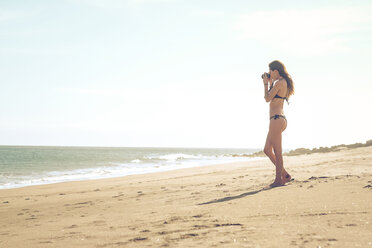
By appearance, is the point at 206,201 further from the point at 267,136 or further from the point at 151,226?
the point at 267,136

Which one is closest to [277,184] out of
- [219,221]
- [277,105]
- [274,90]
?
[277,105]

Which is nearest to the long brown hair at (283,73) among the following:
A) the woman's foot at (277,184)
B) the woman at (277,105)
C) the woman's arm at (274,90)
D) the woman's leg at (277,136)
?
the woman at (277,105)

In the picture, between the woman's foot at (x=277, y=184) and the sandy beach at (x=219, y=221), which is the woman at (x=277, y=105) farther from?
the sandy beach at (x=219, y=221)

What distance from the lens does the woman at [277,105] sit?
5.89 metres

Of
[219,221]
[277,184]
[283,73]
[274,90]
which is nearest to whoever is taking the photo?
[219,221]

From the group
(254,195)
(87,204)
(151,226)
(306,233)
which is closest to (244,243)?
(306,233)

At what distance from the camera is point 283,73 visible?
19.8 ft

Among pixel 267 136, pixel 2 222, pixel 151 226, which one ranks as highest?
pixel 267 136

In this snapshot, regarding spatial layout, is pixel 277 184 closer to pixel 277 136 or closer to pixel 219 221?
pixel 277 136

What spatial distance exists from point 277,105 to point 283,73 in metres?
0.60

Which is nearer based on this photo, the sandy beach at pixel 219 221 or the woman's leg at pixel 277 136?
the sandy beach at pixel 219 221

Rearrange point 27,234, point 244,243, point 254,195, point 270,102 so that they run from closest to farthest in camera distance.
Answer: point 244,243, point 27,234, point 254,195, point 270,102

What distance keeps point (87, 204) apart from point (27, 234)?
83.2 inches

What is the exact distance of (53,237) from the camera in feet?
12.3
